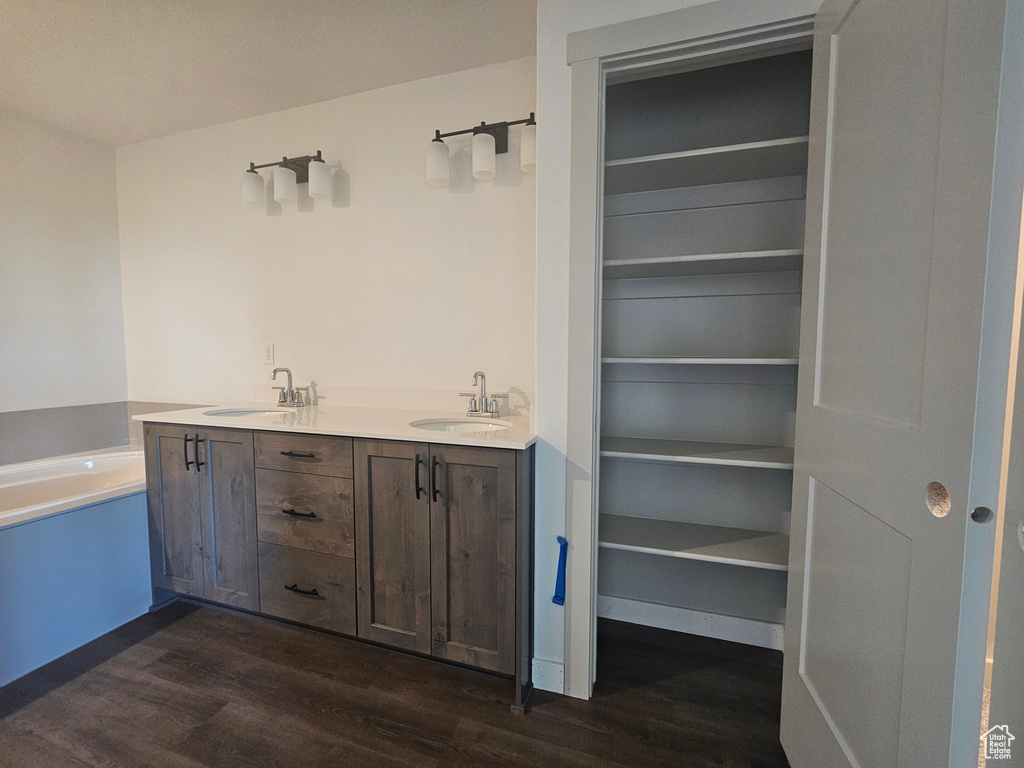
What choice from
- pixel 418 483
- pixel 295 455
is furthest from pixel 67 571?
pixel 418 483

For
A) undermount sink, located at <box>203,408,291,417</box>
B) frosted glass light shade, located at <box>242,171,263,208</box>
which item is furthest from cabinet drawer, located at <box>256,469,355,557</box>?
frosted glass light shade, located at <box>242,171,263,208</box>

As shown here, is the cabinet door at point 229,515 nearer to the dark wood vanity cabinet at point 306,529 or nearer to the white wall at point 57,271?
the dark wood vanity cabinet at point 306,529

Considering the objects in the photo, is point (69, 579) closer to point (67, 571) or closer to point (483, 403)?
point (67, 571)

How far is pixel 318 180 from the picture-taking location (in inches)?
90.6

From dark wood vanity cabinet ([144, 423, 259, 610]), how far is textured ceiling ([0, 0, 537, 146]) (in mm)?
1638

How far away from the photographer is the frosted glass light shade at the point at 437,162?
81.5 inches

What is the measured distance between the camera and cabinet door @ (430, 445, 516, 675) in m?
1.57

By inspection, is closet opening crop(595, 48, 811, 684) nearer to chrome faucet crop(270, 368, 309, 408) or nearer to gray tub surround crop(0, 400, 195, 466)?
chrome faucet crop(270, 368, 309, 408)

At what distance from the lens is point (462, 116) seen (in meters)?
2.19

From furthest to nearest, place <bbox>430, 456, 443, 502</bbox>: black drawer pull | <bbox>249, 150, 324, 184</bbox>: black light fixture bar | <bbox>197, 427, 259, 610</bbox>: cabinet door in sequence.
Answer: <bbox>249, 150, 324, 184</bbox>: black light fixture bar
<bbox>197, 427, 259, 610</bbox>: cabinet door
<bbox>430, 456, 443, 502</bbox>: black drawer pull

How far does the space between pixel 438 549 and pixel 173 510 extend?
1.38 m

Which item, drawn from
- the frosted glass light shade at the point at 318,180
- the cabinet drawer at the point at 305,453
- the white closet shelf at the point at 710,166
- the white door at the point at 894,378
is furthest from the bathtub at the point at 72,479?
the white door at the point at 894,378

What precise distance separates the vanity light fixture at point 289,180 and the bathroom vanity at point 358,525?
1136 millimetres

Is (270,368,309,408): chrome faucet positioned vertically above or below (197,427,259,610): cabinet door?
above
